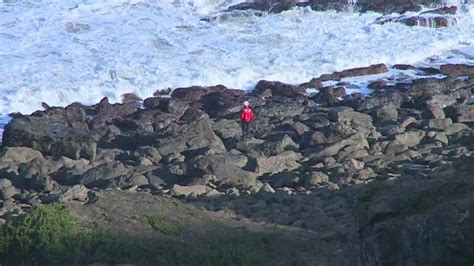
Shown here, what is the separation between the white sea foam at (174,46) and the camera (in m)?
32.5

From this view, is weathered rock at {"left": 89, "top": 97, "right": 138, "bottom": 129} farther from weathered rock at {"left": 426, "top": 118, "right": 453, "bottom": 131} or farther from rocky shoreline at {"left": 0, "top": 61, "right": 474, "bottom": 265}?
weathered rock at {"left": 426, "top": 118, "right": 453, "bottom": 131}

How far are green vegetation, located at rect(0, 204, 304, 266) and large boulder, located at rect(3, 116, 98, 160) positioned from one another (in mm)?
10695

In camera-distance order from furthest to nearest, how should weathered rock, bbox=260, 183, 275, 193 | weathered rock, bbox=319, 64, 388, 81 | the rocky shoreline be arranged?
weathered rock, bbox=319, 64, 388, 81 → weathered rock, bbox=260, 183, 275, 193 → the rocky shoreline

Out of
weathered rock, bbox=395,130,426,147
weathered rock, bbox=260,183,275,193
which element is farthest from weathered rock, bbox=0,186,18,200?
weathered rock, bbox=395,130,426,147

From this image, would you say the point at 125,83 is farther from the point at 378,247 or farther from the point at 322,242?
the point at 378,247

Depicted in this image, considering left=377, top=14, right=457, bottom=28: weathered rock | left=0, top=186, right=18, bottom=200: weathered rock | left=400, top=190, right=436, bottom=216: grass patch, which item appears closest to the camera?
left=400, top=190, right=436, bottom=216: grass patch

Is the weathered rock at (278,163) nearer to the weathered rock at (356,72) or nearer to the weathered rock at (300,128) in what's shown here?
the weathered rock at (300,128)

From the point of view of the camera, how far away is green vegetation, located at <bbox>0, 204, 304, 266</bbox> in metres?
12.1

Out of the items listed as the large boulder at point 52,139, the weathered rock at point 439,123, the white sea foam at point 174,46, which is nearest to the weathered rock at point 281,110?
the weathered rock at point 439,123

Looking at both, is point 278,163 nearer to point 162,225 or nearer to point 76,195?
point 76,195

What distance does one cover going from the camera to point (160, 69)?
3378cm

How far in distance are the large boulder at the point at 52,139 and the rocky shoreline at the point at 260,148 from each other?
0.09ft

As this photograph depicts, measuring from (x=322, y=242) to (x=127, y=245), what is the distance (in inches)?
130

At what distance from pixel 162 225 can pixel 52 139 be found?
1098 centimetres
